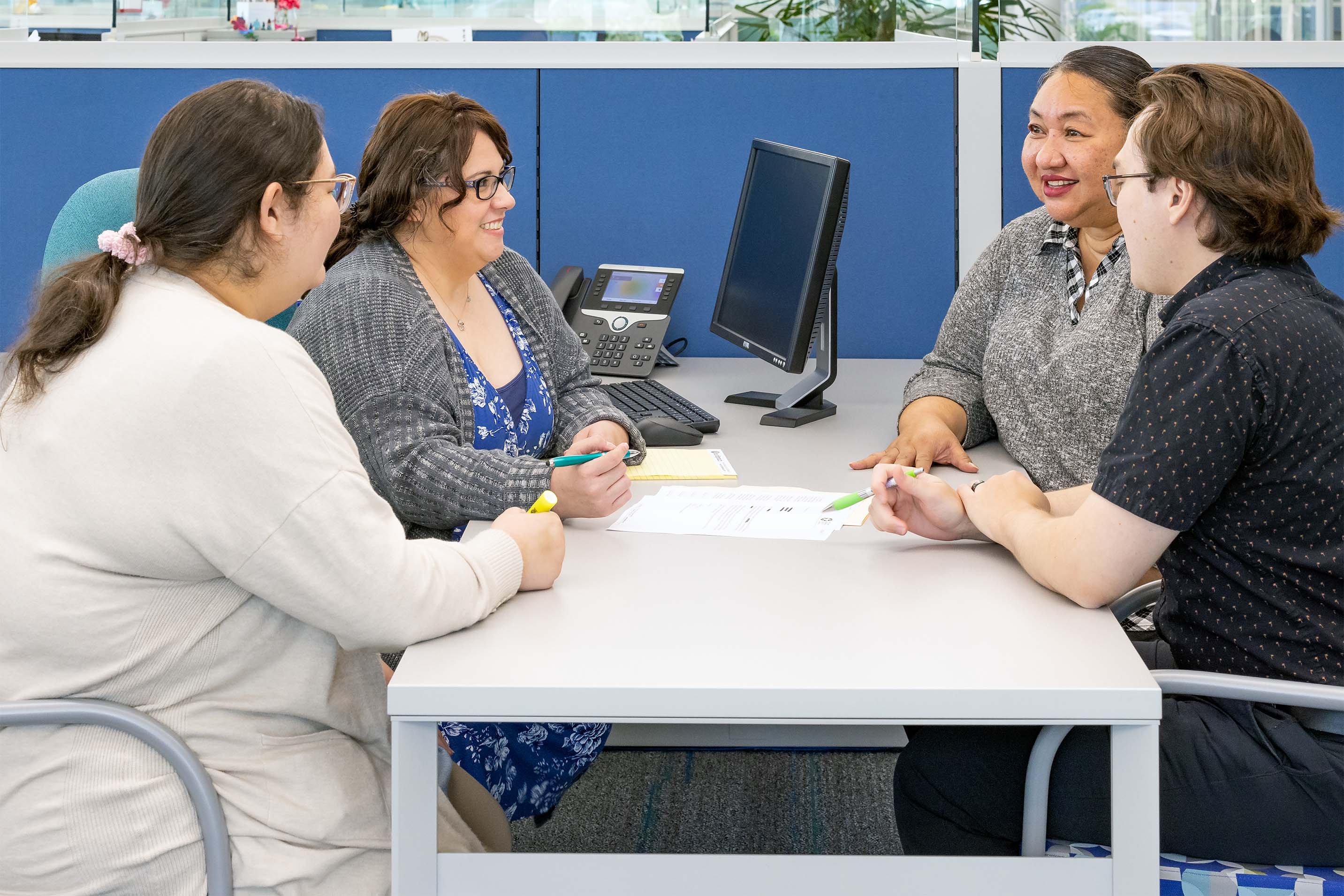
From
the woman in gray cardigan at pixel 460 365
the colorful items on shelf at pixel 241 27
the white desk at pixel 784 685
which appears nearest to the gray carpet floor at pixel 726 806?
the woman in gray cardigan at pixel 460 365

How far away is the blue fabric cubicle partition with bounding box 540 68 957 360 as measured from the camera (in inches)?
103

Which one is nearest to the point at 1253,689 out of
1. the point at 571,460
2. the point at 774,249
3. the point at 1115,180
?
the point at 1115,180

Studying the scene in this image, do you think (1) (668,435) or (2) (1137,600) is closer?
(2) (1137,600)

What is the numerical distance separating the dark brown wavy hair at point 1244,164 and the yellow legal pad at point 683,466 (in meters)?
0.71

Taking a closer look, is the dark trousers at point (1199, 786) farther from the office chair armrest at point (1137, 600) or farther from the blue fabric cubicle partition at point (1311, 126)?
the blue fabric cubicle partition at point (1311, 126)

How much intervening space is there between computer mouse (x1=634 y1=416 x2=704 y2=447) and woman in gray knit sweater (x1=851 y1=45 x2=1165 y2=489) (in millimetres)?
283

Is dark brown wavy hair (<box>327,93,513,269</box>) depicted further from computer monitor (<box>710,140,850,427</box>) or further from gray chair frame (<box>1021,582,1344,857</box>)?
gray chair frame (<box>1021,582,1344,857</box>)

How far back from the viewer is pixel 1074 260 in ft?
6.46

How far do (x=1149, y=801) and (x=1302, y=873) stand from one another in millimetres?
266

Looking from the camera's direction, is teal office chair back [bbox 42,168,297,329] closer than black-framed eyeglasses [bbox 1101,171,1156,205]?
No

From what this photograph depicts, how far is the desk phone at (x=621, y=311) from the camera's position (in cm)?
250

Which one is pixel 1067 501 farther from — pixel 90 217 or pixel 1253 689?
pixel 90 217

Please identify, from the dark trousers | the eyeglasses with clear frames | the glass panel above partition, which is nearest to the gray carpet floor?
the dark trousers

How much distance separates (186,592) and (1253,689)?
0.97 meters
